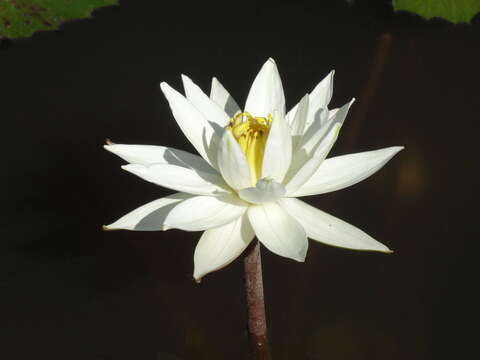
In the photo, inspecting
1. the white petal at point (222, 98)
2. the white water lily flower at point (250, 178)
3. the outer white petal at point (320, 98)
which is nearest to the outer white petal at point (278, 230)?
the white water lily flower at point (250, 178)

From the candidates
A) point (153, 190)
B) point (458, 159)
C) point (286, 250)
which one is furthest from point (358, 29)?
point (286, 250)

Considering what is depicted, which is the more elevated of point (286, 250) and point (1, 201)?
point (1, 201)

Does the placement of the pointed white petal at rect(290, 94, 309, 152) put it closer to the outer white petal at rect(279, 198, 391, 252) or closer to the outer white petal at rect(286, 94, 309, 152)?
the outer white petal at rect(286, 94, 309, 152)

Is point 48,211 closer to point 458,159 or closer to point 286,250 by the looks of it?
point 286,250

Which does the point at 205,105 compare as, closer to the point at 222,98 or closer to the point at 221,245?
the point at 222,98

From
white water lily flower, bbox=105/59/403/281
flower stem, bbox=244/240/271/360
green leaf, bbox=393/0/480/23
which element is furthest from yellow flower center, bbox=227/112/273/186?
green leaf, bbox=393/0/480/23

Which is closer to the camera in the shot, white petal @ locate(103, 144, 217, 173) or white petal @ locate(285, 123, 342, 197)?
white petal @ locate(285, 123, 342, 197)

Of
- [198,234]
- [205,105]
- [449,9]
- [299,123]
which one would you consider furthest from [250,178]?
[449,9]
